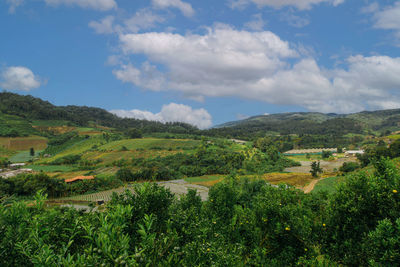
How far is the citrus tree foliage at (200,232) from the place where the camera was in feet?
13.6

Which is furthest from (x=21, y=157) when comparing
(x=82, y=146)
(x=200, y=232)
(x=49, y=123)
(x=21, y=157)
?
(x=200, y=232)

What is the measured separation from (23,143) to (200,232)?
5753 inches

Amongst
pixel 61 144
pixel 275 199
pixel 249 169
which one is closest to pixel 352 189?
pixel 275 199

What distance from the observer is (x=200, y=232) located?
23.2 ft

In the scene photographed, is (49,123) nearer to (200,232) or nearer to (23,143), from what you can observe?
(23,143)

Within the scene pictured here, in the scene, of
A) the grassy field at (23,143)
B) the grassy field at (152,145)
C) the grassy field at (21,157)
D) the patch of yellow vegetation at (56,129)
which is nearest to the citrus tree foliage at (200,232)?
the grassy field at (152,145)

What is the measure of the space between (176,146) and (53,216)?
111 metres

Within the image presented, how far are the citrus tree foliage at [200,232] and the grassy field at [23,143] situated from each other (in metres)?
136

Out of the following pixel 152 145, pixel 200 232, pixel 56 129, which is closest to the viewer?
pixel 200 232

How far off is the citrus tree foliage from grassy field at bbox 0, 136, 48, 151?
135637 mm

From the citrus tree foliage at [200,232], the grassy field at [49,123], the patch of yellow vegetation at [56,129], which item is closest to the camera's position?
the citrus tree foliage at [200,232]

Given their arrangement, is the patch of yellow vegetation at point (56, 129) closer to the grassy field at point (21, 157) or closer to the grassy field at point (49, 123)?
the grassy field at point (49, 123)

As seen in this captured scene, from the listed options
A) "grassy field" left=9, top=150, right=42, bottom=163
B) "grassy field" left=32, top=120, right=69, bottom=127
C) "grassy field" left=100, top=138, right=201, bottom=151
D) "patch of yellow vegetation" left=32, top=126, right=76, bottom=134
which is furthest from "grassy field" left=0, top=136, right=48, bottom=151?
"grassy field" left=100, top=138, right=201, bottom=151

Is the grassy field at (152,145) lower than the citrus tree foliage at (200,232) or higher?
higher
